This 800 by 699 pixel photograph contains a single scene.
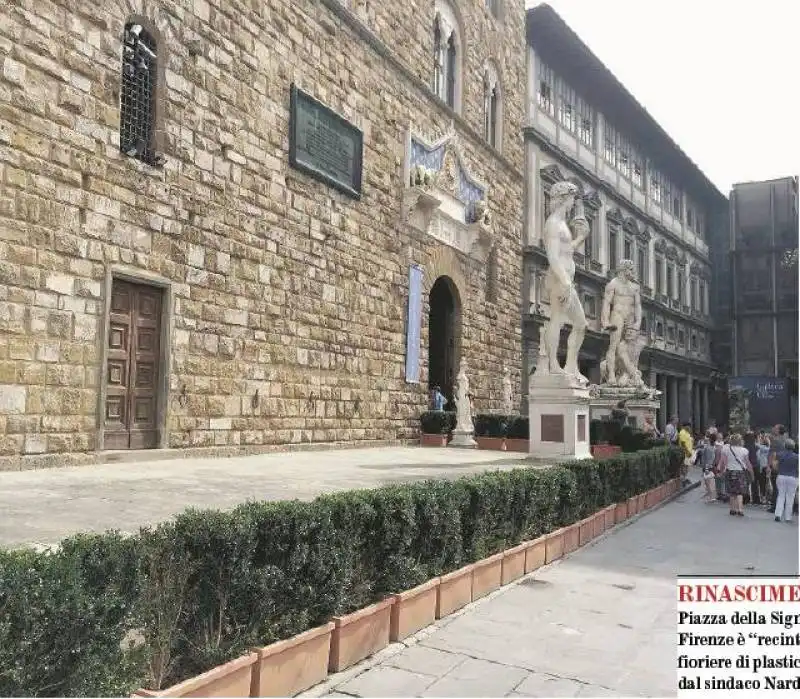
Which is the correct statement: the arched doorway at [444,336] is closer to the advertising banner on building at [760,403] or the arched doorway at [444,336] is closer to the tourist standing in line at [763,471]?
A: the tourist standing in line at [763,471]

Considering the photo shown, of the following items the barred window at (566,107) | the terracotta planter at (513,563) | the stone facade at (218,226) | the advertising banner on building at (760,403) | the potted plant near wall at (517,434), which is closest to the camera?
the terracotta planter at (513,563)

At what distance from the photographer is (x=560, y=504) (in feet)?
24.8

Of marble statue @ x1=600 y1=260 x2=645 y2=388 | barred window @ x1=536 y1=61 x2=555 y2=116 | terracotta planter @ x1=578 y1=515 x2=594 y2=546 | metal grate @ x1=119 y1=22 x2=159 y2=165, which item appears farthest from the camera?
barred window @ x1=536 y1=61 x2=555 y2=116

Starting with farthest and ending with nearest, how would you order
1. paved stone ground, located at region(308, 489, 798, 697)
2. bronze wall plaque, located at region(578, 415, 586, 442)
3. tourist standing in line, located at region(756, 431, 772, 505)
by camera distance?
tourist standing in line, located at region(756, 431, 772, 505) < bronze wall plaque, located at region(578, 415, 586, 442) < paved stone ground, located at region(308, 489, 798, 697)

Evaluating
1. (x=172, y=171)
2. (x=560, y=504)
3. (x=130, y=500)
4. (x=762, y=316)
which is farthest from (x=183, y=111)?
(x=762, y=316)

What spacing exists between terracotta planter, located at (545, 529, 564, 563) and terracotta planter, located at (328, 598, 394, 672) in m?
2.87

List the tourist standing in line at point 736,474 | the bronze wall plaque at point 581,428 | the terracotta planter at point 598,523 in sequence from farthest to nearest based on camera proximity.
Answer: the bronze wall plaque at point 581,428 < the tourist standing in line at point 736,474 < the terracotta planter at point 598,523

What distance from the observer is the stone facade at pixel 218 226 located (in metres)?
8.37

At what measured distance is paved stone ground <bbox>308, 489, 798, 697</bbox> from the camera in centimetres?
387

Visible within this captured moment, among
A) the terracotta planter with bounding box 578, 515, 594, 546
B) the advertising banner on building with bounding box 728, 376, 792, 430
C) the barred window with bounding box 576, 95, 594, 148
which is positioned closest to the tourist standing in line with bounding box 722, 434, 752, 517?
the terracotta planter with bounding box 578, 515, 594, 546

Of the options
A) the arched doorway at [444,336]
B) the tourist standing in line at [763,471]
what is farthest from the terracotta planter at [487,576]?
the arched doorway at [444,336]

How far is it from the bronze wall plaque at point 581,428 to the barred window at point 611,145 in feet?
76.7

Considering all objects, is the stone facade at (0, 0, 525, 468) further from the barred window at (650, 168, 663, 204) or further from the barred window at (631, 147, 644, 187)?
the barred window at (650, 168, 663, 204)

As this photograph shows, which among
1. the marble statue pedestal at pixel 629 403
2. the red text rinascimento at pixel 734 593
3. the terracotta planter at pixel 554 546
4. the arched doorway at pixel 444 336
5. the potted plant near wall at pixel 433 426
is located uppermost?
the arched doorway at pixel 444 336
